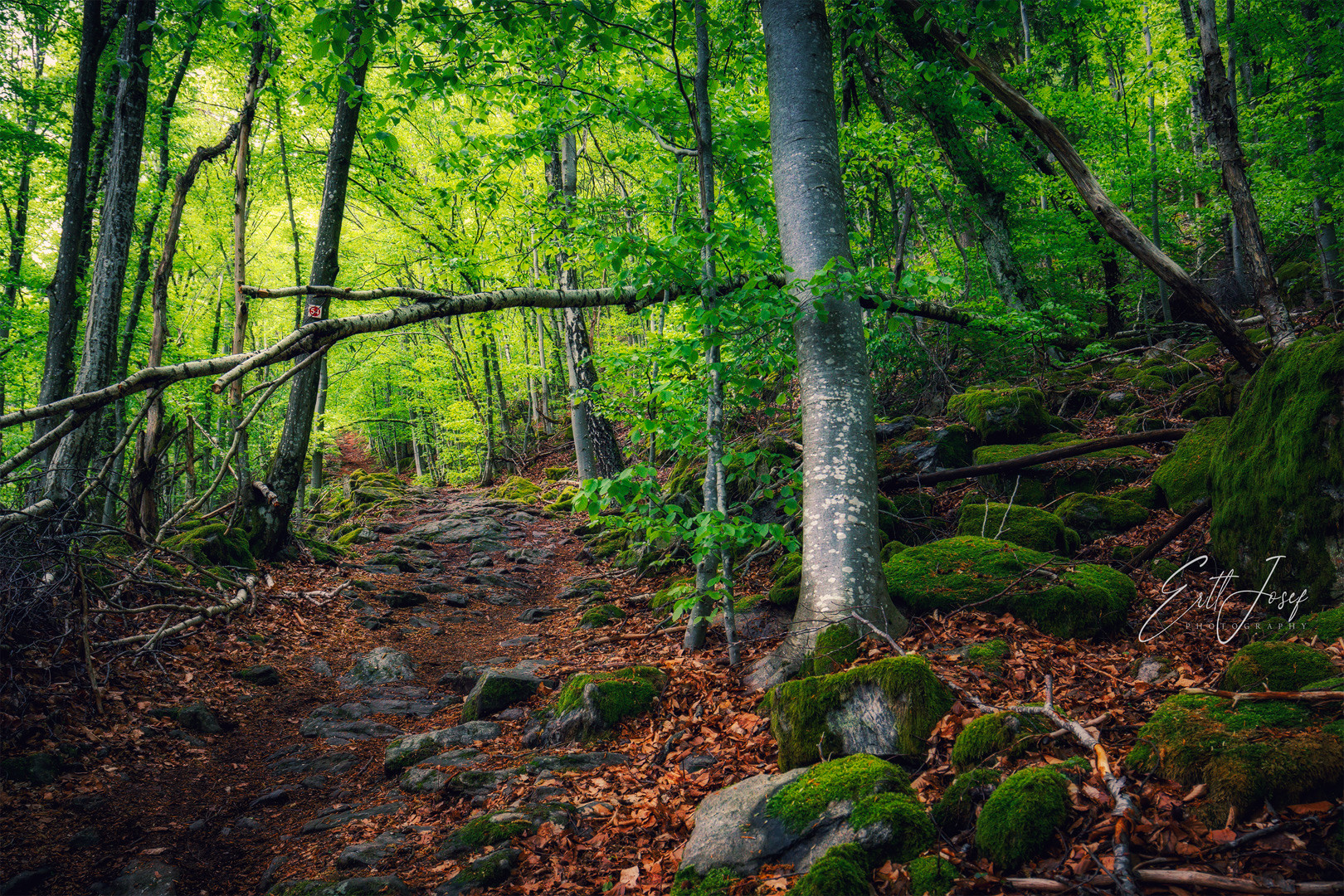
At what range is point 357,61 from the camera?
12.0 ft

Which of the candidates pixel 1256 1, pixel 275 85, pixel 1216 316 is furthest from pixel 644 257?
pixel 1256 1

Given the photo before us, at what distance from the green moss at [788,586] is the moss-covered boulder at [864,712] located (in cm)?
189

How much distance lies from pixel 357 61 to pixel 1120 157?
13.0 metres

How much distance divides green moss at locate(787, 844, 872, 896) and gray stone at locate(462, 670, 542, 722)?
370 centimetres

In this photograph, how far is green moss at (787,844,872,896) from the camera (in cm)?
222

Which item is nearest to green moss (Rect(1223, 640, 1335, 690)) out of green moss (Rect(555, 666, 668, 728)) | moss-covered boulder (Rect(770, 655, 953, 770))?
moss-covered boulder (Rect(770, 655, 953, 770))

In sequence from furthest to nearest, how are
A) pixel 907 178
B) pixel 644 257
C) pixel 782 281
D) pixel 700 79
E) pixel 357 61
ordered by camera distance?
pixel 907 178 → pixel 700 79 → pixel 782 281 → pixel 644 257 → pixel 357 61

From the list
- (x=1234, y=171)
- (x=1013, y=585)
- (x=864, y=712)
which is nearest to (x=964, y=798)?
(x=864, y=712)

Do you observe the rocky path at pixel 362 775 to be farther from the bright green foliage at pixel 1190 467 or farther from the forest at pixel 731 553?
the bright green foliage at pixel 1190 467

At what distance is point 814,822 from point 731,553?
10.4ft

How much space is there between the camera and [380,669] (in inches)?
266

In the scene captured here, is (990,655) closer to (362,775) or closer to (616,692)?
(616,692)

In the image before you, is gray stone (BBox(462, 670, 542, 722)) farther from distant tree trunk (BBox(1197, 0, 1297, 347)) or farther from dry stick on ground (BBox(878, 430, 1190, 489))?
distant tree trunk (BBox(1197, 0, 1297, 347))

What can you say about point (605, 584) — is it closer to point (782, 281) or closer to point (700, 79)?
point (782, 281)
